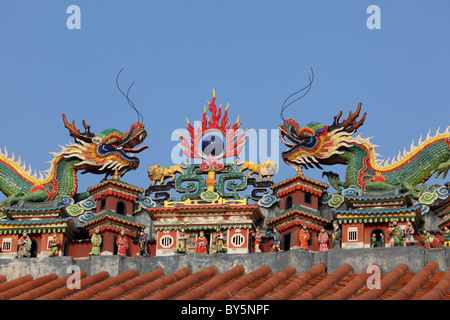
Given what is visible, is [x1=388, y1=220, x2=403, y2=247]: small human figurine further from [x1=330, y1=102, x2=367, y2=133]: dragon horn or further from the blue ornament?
the blue ornament

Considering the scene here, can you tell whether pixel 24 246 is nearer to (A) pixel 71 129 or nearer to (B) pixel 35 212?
(B) pixel 35 212

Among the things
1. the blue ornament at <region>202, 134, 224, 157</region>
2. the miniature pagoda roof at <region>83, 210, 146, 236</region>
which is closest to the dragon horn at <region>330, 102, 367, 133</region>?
the blue ornament at <region>202, 134, 224, 157</region>

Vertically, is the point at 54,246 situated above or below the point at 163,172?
below

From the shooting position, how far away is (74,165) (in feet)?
113

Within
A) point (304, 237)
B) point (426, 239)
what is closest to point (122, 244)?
point (304, 237)

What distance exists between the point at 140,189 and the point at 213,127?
10.6 feet

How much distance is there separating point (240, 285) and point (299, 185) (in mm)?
10856

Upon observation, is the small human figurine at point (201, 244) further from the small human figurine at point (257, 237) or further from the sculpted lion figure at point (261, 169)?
the sculpted lion figure at point (261, 169)

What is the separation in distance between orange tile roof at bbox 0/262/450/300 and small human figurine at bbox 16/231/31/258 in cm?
741

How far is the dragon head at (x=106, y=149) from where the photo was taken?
112ft

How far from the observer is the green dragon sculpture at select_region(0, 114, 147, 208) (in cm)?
3397

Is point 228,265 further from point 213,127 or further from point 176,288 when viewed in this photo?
point 213,127

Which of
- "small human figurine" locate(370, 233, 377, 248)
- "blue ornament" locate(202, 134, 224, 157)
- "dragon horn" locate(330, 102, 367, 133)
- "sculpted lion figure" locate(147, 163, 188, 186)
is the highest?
"dragon horn" locate(330, 102, 367, 133)
